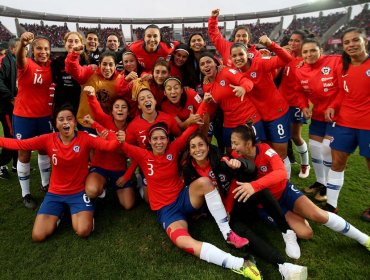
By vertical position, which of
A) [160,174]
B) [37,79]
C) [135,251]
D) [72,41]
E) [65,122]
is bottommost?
[135,251]

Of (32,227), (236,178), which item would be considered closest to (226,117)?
(236,178)

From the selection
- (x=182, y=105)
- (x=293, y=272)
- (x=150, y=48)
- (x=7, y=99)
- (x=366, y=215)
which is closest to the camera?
(x=293, y=272)

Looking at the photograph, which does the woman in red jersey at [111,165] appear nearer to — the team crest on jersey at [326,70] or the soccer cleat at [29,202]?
the soccer cleat at [29,202]

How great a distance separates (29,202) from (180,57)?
3.16 metres

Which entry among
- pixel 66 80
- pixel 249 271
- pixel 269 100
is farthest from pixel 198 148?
pixel 66 80

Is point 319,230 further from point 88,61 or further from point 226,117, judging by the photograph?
point 88,61

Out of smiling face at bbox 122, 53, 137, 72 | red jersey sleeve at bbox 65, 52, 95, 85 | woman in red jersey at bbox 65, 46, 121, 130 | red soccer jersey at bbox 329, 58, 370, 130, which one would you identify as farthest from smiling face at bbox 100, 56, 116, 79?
red soccer jersey at bbox 329, 58, 370, 130

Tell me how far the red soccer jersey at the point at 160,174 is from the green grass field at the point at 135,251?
0.44 meters

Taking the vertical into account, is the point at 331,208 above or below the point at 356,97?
below

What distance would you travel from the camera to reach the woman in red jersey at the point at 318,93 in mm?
3674

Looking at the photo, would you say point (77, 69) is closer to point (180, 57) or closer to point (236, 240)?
point (180, 57)

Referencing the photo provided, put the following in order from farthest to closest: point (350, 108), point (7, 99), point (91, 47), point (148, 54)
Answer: point (7, 99) → point (91, 47) → point (148, 54) → point (350, 108)

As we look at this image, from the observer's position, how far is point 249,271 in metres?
2.59

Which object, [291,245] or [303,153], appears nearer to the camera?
[291,245]
